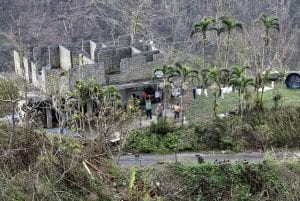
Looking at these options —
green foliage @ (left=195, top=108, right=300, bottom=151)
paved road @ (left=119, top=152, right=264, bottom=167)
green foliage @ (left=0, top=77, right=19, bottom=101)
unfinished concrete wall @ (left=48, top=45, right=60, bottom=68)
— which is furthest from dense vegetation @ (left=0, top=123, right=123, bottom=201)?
unfinished concrete wall @ (left=48, top=45, right=60, bottom=68)

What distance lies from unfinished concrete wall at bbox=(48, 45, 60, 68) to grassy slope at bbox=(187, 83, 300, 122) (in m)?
7.50

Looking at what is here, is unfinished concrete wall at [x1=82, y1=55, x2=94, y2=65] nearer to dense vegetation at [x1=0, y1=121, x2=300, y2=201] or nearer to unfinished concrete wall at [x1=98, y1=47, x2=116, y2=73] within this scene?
unfinished concrete wall at [x1=98, y1=47, x2=116, y2=73]

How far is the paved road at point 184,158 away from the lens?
18891mm

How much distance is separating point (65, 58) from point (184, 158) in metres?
9.60

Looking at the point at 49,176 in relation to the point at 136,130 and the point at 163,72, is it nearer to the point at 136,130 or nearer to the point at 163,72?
the point at 136,130

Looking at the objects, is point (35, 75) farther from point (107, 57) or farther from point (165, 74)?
point (165, 74)

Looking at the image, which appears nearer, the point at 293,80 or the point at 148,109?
the point at 148,109

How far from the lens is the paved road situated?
18.9m

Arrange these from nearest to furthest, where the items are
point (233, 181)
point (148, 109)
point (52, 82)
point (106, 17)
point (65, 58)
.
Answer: point (233, 181) < point (52, 82) < point (148, 109) < point (65, 58) < point (106, 17)

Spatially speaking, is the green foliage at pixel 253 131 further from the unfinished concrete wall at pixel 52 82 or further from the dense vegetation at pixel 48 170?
the unfinished concrete wall at pixel 52 82

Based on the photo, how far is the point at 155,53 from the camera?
24312mm

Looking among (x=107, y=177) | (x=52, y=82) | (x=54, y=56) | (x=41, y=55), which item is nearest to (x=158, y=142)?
(x=107, y=177)

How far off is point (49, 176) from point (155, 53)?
1113 centimetres

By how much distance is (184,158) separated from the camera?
19406 mm
